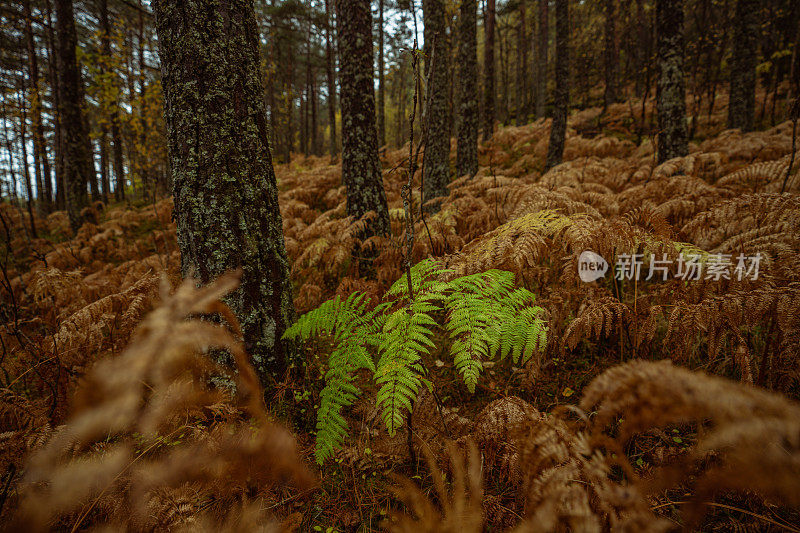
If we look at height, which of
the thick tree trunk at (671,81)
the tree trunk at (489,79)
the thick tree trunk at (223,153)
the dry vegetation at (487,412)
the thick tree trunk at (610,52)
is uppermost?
the thick tree trunk at (610,52)

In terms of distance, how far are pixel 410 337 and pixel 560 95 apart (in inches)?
357

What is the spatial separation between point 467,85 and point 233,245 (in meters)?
7.32

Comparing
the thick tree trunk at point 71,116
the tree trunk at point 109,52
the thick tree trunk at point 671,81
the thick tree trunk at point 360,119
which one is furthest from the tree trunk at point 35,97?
the thick tree trunk at point 671,81

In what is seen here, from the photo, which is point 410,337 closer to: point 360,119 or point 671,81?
point 360,119

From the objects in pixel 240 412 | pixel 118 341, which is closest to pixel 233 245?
pixel 240 412

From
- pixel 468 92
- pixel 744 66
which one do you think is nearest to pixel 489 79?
pixel 468 92

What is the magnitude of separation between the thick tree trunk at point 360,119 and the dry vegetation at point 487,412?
1.85 feet

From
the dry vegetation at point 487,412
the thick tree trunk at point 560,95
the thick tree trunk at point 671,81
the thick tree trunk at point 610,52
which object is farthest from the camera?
the thick tree trunk at point 610,52

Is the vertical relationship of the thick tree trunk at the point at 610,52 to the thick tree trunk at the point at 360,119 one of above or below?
above

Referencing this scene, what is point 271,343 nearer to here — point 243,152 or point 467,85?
point 243,152

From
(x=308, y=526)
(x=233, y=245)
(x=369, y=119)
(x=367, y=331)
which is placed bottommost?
(x=308, y=526)

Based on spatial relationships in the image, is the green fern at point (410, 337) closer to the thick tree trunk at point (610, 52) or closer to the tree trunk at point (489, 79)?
the tree trunk at point (489, 79)

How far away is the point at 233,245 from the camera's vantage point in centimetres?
220

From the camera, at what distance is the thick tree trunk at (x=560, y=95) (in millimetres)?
7871
